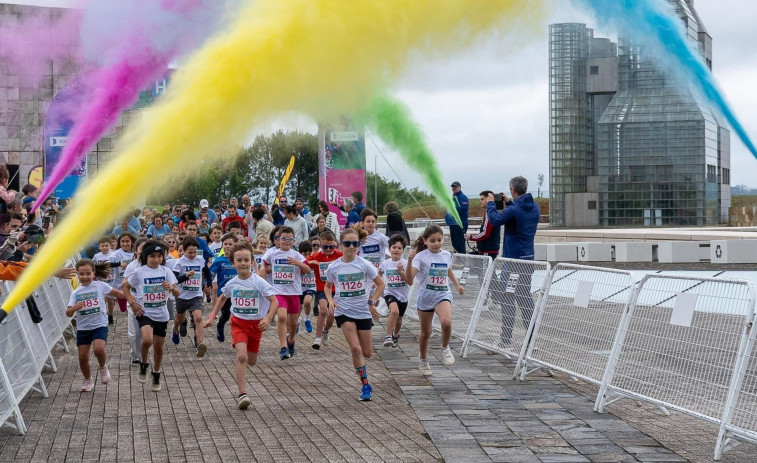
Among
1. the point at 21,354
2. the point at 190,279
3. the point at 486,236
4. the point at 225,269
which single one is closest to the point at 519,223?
the point at 486,236

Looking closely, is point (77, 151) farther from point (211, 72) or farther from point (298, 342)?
point (211, 72)

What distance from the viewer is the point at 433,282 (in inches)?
443

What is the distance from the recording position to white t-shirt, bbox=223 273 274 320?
10.0 meters

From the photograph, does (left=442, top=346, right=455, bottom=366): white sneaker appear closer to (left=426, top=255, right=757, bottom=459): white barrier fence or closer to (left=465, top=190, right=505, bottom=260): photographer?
(left=426, top=255, right=757, bottom=459): white barrier fence

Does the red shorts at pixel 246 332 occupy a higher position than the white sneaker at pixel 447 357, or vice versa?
the red shorts at pixel 246 332

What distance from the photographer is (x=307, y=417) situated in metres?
8.65

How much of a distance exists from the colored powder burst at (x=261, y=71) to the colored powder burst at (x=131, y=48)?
3272 millimetres

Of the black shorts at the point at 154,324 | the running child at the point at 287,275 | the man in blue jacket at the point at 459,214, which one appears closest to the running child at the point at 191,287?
the running child at the point at 287,275

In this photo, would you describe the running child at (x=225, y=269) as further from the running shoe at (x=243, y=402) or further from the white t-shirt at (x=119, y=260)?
the running shoe at (x=243, y=402)

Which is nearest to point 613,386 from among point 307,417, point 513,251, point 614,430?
point 614,430

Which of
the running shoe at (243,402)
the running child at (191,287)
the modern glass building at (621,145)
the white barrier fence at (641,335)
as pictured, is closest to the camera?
the white barrier fence at (641,335)

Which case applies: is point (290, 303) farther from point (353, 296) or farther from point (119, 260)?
point (119, 260)

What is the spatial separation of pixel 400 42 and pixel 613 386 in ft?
12.8

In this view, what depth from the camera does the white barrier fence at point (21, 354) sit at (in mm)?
8234
